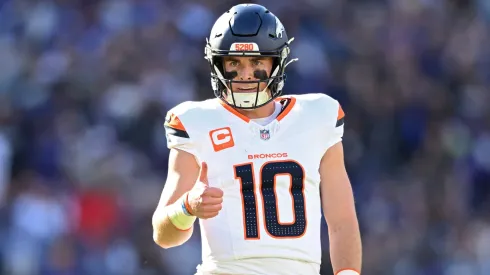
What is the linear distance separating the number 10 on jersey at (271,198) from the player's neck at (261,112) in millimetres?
248

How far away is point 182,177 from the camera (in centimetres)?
381

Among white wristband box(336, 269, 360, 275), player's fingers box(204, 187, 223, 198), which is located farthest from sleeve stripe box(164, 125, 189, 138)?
white wristband box(336, 269, 360, 275)

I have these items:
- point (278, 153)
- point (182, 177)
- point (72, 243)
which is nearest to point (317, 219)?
point (278, 153)

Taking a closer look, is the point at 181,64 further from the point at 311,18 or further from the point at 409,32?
the point at 409,32

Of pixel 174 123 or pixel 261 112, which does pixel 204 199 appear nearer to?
pixel 174 123

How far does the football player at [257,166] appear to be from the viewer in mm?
3719

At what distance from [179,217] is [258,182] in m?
0.33

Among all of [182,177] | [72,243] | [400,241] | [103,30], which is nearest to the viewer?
[182,177]

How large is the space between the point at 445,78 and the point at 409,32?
553 mm

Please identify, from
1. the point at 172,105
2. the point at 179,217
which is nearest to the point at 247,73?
the point at 179,217

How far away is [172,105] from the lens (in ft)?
28.9

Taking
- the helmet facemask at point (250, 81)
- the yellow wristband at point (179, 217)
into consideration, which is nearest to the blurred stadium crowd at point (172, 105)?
the helmet facemask at point (250, 81)

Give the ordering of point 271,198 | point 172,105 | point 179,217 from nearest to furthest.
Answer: point 179,217, point 271,198, point 172,105

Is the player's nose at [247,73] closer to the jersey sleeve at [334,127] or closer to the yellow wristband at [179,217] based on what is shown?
the jersey sleeve at [334,127]
